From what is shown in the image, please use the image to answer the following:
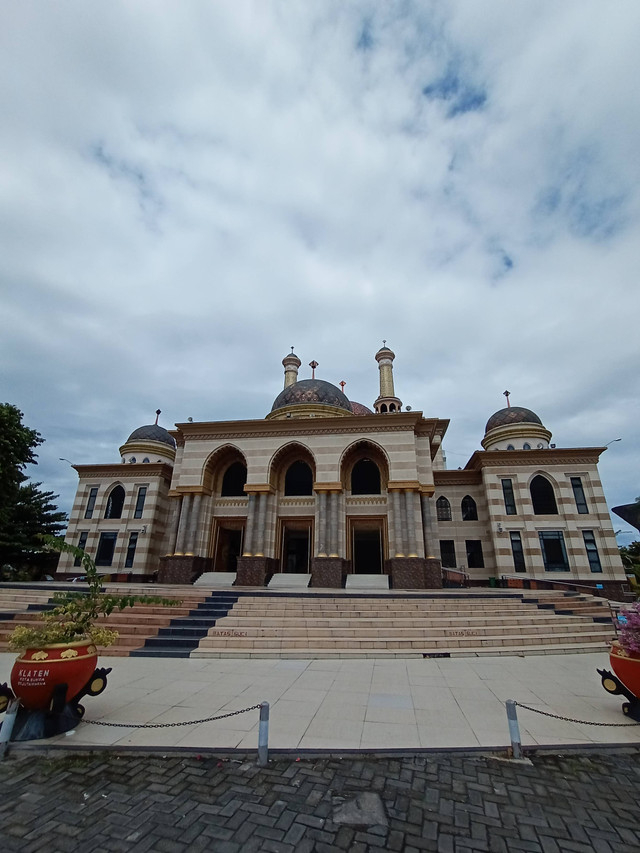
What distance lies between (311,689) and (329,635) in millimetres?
3981

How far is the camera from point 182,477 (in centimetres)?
2381

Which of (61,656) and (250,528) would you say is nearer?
(61,656)

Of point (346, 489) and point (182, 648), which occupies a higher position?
point (346, 489)

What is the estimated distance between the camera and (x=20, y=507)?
98.8 feet

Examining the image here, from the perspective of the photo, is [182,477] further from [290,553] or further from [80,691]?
[80,691]

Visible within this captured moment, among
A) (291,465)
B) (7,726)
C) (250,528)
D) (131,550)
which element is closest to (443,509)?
(291,465)

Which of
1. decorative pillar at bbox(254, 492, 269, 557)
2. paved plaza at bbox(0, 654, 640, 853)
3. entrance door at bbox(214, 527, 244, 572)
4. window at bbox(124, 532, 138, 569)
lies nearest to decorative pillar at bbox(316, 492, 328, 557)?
decorative pillar at bbox(254, 492, 269, 557)

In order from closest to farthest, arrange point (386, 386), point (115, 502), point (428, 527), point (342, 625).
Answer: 1. point (342, 625)
2. point (428, 527)
3. point (115, 502)
4. point (386, 386)

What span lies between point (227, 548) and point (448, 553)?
1574 cm

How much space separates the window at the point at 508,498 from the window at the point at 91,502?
3041 centimetres

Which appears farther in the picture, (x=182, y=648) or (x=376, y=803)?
(x=182, y=648)

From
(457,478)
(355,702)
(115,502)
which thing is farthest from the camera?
(115,502)

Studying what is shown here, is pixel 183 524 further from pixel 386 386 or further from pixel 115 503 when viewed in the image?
pixel 386 386

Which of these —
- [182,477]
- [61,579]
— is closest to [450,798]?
[182,477]
